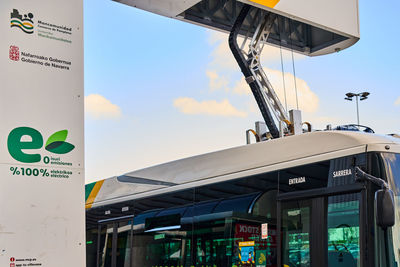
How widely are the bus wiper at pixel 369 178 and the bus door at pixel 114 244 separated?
193 inches

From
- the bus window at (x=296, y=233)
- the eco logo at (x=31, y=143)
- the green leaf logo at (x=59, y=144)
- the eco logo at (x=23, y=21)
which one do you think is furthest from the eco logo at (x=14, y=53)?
the bus window at (x=296, y=233)

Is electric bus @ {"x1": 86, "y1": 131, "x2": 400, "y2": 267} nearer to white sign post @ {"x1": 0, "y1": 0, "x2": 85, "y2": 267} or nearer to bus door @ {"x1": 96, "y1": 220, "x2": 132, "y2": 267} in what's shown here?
bus door @ {"x1": 96, "y1": 220, "x2": 132, "y2": 267}

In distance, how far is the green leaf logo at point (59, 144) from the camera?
409 cm

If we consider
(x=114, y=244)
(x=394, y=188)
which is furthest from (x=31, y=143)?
(x=114, y=244)

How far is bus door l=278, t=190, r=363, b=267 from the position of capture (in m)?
5.73

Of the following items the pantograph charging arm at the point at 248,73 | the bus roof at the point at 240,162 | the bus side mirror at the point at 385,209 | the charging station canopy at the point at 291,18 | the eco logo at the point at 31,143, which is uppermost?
the charging station canopy at the point at 291,18

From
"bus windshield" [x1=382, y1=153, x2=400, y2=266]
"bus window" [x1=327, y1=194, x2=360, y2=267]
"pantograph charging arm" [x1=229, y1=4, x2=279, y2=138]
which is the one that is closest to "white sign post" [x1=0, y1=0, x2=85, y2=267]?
"bus window" [x1=327, y1=194, x2=360, y2=267]

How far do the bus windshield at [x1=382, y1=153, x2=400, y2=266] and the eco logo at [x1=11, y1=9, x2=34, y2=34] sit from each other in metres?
3.63

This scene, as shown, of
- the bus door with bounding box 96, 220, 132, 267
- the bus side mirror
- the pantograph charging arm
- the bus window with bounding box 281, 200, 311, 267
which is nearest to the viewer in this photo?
the bus side mirror

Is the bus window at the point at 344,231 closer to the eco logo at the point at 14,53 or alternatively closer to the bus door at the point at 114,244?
the eco logo at the point at 14,53

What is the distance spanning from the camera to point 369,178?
5637mm

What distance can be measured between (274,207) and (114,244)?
13.8ft

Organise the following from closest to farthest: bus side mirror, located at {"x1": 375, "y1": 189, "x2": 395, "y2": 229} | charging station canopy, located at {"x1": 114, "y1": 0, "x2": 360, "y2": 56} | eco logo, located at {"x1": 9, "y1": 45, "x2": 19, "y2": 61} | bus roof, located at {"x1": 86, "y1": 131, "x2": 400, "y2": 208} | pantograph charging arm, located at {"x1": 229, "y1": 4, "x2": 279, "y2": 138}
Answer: eco logo, located at {"x1": 9, "y1": 45, "x2": 19, "y2": 61}, bus side mirror, located at {"x1": 375, "y1": 189, "x2": 395, "y2": 229}, bus roof, located at {"x1": 86, "y1": 131, "x2": 400, "y2": 208}, charging station canopy, located at {"x1": 114, "y1": 0, "x2": 360, "y2": 56}, pantograph charging arm, located at {"x1": 229, "y1": 4, "x2": 279, "y2": 138}

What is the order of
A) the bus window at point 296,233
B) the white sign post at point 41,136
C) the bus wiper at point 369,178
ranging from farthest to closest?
the bus window at point 296,233, the bus wiper at point 369,178, the white sign post at point 41,136
